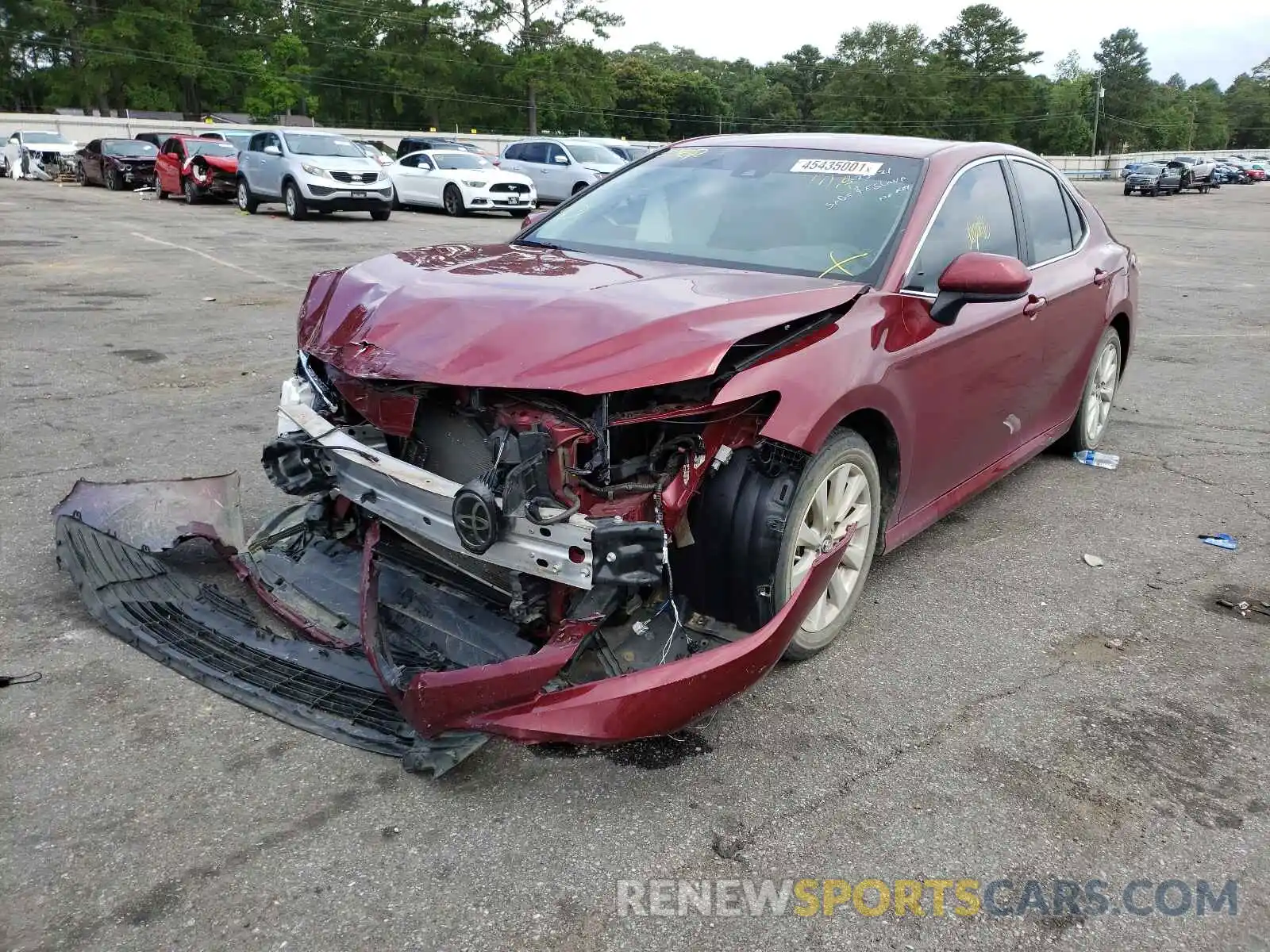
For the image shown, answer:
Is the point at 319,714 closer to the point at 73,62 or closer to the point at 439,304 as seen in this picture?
the point at 439,304

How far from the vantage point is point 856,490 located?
348 centimetres

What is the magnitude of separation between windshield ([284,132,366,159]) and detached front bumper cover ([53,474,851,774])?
17.3 m

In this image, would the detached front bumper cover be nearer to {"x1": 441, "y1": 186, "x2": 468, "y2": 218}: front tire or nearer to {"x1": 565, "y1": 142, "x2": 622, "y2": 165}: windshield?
{"x1": 441, "y1": 186, "x2": 468, "y2": 218}: front tire

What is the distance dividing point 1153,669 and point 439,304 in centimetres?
274

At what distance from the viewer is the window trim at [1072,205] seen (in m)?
4.65

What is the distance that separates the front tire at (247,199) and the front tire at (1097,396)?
18.6 m

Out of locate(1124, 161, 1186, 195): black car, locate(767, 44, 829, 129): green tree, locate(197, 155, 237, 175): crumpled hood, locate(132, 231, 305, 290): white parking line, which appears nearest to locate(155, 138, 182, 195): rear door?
locate(197, 155, 237, 175): crumpled hood

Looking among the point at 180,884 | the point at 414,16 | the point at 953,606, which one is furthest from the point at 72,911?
the point at 414,16

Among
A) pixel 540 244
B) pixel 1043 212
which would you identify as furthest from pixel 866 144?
pixel 540 244

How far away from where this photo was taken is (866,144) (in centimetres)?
432

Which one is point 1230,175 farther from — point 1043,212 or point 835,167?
point 835,167

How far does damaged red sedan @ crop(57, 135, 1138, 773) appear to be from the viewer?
2701 mm

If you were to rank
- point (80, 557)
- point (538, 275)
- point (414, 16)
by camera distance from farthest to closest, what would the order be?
point (414, 16)
point (80, 557)
point (538, 275)

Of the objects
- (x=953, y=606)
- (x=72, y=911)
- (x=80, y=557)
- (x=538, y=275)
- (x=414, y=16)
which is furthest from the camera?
(x=414, y=16)
